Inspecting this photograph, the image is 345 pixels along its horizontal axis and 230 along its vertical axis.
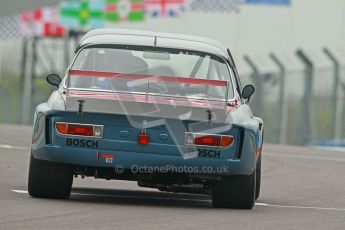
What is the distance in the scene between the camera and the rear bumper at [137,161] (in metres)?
10.2

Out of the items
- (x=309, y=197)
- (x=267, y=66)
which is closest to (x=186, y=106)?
(x=309, y=197)

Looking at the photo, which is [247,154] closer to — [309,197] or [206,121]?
[206,121]

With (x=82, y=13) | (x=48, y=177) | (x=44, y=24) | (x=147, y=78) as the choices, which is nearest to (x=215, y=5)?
(x=82, y=13)

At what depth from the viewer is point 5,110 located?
43938mm

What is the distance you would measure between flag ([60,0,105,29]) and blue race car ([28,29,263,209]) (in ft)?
102

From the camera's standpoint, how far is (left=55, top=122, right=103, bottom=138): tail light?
10.2m

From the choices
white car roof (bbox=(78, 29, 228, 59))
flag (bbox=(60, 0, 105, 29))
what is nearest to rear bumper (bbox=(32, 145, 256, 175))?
white car roof (bbox=(78, 29, 228, 59))

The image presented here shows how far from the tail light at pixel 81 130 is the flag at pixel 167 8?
2962cm

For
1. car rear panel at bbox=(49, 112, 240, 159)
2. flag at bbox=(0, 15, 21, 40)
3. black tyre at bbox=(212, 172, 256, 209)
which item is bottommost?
black tyre at bbox=(212, 172, 256, 209)

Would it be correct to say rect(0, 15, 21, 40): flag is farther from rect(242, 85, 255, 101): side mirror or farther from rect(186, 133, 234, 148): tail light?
rect(186, 133, 234, 148): tail light

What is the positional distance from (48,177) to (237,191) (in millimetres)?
1559

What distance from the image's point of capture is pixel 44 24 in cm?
4469

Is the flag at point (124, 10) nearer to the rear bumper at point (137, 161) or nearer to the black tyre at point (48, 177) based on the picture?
the black tyre at point (48, 177)

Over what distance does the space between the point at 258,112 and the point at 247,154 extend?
22.2m
